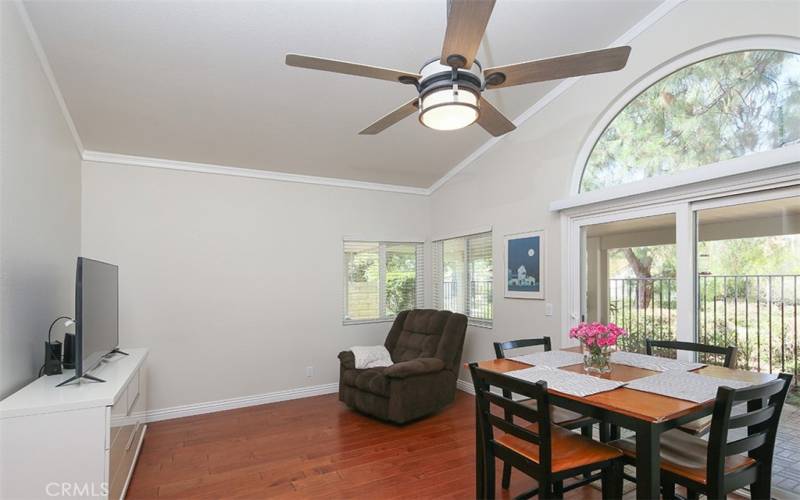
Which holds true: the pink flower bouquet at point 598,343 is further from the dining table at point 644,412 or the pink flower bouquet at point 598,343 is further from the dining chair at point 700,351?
the dining chair at point 700,351

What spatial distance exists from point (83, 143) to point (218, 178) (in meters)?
1.14

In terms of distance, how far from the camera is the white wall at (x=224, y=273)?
12.9 feet

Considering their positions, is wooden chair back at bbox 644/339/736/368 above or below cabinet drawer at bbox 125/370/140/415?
above

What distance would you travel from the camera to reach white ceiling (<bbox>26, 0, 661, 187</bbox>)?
2.39 m

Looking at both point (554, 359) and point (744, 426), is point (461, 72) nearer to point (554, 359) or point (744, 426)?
point (554, 359)

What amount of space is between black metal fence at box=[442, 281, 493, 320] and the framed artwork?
0.43m

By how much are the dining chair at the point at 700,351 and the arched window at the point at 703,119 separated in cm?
118

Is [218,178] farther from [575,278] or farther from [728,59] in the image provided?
[728,59]

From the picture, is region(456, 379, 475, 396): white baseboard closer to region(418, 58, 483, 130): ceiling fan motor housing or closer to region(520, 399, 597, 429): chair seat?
region(520, 399, 597, 429): chair seat

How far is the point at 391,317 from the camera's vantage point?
530 centimetres

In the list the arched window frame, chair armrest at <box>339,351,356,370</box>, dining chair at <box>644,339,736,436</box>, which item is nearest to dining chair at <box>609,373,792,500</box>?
dining chair at <box>644,339,736,436</box>

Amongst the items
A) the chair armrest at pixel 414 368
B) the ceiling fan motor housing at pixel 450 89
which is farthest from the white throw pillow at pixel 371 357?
the ceiling fan motor housing at pixel 450 89

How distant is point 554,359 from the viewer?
104 inches

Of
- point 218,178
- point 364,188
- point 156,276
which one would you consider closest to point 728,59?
point 364,188
